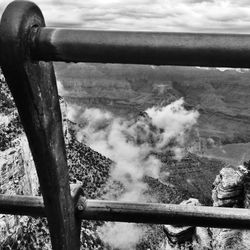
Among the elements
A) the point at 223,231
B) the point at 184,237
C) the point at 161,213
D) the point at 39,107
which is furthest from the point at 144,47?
the point at 184,237

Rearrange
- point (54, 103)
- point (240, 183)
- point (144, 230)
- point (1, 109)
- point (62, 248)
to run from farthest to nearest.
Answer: point (144, 230), point (1, 109), point (240, 183), point (62, 248), point (54, 103)

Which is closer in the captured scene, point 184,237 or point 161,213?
point 161,213

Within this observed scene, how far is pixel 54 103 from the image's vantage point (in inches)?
99.4

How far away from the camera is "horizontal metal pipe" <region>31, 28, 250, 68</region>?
1.97 meters

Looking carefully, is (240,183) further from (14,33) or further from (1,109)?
(14,33)

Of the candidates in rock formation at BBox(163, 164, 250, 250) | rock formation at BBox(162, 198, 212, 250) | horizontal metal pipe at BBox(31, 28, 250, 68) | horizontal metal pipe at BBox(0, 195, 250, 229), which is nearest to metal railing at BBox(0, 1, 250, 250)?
horizontal metal pipe at BBox(31, 28, 250, 68)

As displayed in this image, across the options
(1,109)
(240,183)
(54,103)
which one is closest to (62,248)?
(54,103)

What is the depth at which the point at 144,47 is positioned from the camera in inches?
79.4

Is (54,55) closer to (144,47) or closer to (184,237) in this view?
(144,47)

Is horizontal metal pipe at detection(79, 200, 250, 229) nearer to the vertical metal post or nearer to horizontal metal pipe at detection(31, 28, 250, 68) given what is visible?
the vertical metal post

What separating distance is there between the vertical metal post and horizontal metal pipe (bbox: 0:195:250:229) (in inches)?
17.2

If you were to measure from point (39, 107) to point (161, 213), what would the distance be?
164 centimetres

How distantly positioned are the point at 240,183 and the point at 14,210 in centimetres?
4003

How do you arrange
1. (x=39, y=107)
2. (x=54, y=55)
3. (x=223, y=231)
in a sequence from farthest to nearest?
(x=223, y=231)
(x=39, y=107)
(x=54, y=55)
